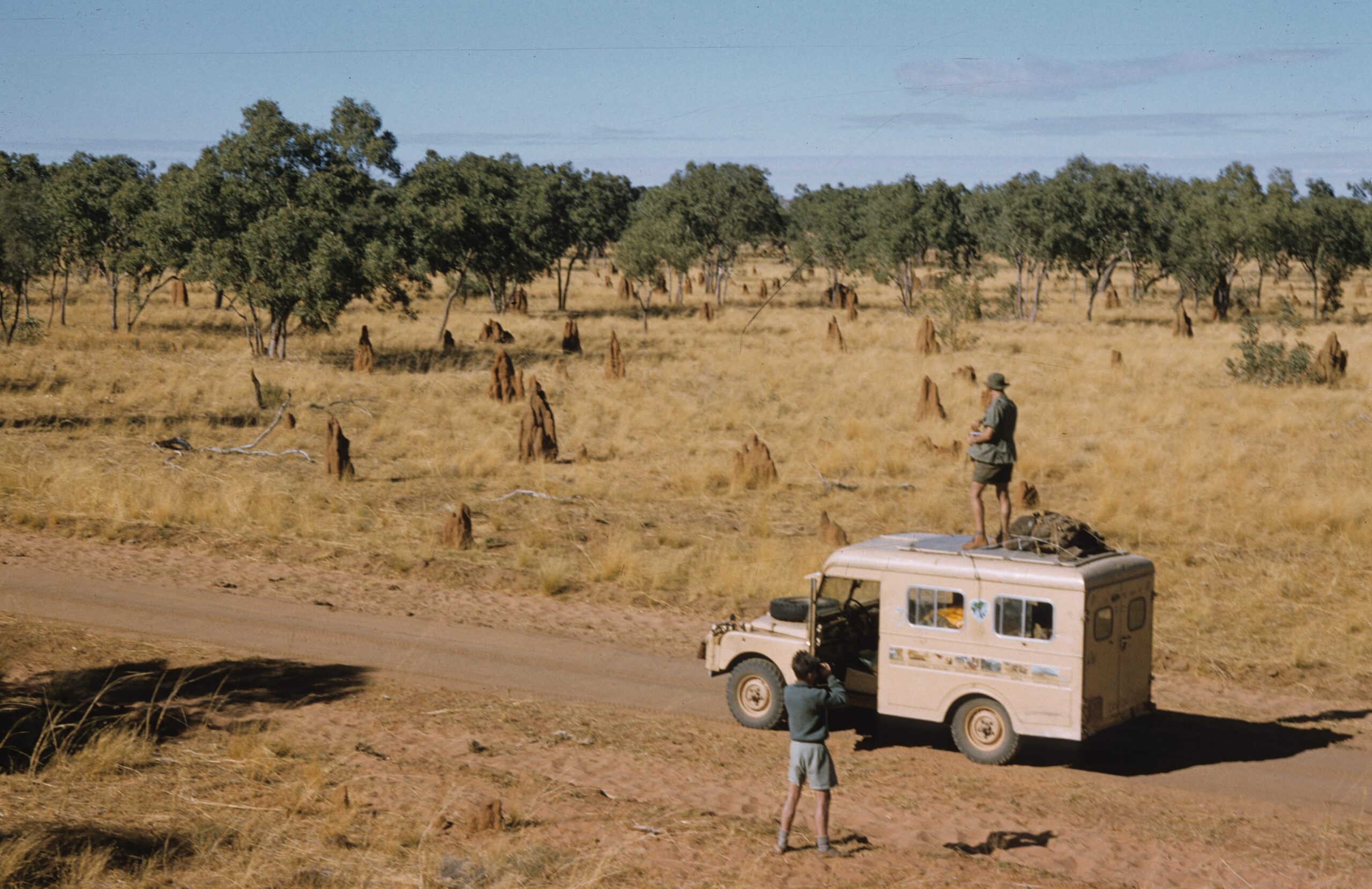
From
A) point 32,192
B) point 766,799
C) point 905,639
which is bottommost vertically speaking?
point 766,799

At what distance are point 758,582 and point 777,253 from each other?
270 feet

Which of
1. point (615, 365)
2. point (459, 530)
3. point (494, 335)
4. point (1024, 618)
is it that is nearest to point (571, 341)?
point (494, 335)

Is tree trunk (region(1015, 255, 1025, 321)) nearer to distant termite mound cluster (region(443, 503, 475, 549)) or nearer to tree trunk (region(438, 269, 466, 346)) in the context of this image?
tree trunk (region(438, 269, 466, 346))

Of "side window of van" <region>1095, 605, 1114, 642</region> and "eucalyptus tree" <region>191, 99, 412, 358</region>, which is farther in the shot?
"eucalyptus tree" <region>191, 99, 412, 358</region>

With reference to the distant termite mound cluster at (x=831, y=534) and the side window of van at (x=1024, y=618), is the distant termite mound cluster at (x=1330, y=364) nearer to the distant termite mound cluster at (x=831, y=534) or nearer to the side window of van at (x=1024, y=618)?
the distant termite mound cluster at (x=831, y=534)

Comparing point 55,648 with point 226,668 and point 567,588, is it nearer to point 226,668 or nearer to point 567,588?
point 226,668

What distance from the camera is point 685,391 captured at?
112ft

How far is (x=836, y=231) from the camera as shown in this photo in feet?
208

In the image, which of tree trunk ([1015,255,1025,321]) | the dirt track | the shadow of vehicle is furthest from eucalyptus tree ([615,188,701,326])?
the shadow of vehicle

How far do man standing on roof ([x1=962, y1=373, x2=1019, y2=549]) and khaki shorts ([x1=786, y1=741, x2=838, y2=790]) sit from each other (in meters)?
4.88

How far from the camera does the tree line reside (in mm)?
36062

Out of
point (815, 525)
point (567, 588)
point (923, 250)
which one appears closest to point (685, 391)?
Answer: point (815, 525)

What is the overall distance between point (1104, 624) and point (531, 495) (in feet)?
44.9

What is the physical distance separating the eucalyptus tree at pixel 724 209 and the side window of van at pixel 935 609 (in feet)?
164
